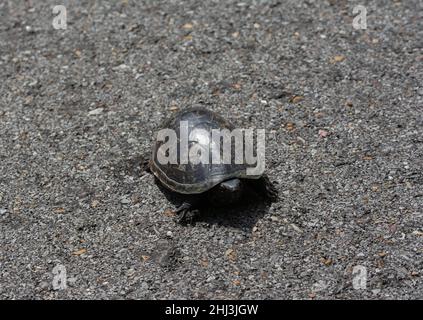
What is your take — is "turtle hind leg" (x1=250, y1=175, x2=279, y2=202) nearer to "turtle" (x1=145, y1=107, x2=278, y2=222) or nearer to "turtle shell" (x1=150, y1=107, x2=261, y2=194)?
"turtle" (x1=145, y1=107, x2=278, y2=222)

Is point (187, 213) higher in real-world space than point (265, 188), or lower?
lower

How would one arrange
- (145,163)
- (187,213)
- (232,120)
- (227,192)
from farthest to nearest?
(232,120), (145,163), (187,213), (227,192)

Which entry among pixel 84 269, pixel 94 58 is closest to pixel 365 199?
pixel 84 269

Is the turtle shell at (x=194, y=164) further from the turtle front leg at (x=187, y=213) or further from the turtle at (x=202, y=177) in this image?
the turtle front leg at (x=187, y=213)

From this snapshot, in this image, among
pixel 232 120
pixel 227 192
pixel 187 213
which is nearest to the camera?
pixel 227 192

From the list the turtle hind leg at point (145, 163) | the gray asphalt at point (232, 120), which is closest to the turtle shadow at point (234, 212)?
the gray asphalt at point (232, 120)

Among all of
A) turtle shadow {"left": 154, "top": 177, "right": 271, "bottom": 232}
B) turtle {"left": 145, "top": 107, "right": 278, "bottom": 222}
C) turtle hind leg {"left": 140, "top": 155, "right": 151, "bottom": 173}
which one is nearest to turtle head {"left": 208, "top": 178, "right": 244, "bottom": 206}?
turtle {"left": 145, "top": 107, "right": 278, "bottom": 222}

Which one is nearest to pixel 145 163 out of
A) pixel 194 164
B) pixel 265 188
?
pixel 194 164

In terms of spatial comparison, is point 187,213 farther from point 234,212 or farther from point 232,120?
point 232,120
